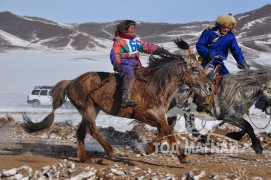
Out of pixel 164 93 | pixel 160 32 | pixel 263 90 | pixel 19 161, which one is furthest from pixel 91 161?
pixel 160 32

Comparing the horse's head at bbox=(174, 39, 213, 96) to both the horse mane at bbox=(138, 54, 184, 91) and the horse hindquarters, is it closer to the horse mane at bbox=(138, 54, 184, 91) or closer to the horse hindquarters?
the horse mane at bbox=(138, 54, 184, 91)

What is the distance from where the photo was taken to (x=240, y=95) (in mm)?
8641

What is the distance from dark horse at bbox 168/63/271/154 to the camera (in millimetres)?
8484

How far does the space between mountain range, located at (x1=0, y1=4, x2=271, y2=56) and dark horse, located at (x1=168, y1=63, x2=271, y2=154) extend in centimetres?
6707

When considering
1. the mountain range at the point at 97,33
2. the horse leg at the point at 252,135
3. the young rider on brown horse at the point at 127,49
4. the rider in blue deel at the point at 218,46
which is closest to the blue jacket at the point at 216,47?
the rider in blue deel at the point at 218,46

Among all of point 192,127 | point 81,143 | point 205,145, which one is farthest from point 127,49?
point 205,145

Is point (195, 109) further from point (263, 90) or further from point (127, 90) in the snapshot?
point (127, 90)

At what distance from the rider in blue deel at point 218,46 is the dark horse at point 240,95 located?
42 cm

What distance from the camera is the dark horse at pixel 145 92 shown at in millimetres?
6973

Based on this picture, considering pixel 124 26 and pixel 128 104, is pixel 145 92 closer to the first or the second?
pixel 128 104

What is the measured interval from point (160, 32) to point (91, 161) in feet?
463

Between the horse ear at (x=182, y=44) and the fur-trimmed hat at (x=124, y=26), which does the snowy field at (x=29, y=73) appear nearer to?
the horse ear at (x=182, y=44)

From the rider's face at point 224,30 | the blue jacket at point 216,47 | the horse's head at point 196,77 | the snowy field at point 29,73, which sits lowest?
the snowy field at point 29,73

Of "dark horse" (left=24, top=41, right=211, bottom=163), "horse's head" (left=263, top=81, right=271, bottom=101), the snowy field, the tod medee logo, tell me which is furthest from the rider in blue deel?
the snowy field
